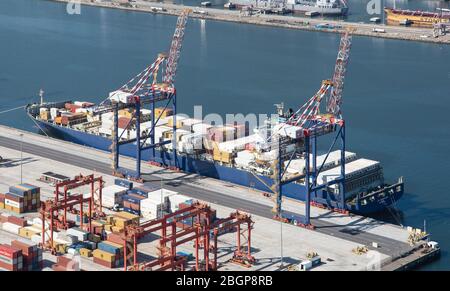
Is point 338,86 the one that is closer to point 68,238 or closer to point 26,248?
point 68,238

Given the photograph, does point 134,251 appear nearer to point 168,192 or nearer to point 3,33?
point 168,192

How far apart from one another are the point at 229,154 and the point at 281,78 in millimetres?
47737

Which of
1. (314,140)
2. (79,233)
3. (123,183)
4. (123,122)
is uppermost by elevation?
(314,140)

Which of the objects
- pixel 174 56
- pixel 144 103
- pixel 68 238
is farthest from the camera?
pixel 174 56

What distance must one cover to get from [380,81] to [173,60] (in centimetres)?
4938

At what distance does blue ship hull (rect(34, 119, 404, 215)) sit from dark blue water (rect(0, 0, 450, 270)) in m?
3.16

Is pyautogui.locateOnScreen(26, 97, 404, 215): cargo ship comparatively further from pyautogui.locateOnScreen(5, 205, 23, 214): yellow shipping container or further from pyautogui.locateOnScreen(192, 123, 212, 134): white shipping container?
pyautogui.locateOnScreen(5, 205, 23, 214): yellow shipping container

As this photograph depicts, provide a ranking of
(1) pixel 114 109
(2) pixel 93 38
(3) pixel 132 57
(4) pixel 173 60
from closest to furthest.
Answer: (1) pixel 114 109
(4) pixel 173 60
(3) pixel 132 57
(2) pixel 93 38

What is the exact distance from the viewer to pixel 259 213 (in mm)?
98375

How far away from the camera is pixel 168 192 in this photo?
99.4 meters

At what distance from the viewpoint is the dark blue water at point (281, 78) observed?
11931 centimetres

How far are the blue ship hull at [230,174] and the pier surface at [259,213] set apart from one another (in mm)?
1093

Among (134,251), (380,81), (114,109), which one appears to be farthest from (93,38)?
(134,251)

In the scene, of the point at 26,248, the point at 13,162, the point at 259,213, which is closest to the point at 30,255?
the point at 26,248
